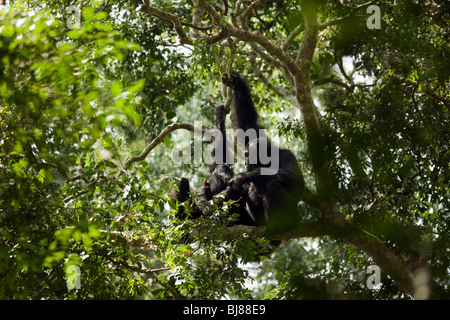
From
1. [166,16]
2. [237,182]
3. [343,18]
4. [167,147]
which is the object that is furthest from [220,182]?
[343,18]

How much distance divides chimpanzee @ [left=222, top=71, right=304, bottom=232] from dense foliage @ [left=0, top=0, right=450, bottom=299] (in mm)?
410

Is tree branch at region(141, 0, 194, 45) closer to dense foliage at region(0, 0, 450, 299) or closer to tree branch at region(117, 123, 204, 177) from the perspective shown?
dense foliage at region(0, 0, 450, 299)

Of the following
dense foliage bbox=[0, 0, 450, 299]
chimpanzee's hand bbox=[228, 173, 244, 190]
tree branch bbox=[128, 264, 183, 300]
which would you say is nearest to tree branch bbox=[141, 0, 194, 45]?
dense foliage bbox=[0, 0, 450, 299]

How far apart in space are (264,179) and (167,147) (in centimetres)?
184

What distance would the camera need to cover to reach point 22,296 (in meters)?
3.76

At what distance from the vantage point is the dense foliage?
3.66 m

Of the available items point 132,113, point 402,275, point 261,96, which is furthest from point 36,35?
point 261,96

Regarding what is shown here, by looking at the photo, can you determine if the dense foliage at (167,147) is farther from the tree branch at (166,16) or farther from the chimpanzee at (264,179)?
the tree branch at (166,16)

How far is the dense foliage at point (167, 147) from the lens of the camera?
144 inches

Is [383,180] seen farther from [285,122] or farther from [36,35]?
[36,35]

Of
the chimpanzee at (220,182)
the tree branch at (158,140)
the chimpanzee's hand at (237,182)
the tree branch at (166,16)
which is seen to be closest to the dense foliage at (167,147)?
the tree branch at (158,140)

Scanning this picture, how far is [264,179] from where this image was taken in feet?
28.6

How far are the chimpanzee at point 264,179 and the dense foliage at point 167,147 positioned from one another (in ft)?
1.34

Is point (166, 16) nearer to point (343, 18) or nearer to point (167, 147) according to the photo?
point (167, 147)
